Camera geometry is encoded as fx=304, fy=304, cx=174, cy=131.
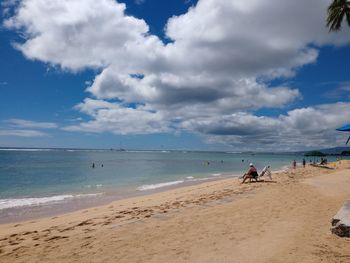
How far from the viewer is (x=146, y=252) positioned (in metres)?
6.43

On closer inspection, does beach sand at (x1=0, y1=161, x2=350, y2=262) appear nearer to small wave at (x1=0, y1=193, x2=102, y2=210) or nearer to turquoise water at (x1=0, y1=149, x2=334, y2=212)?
small wave at (x1=0, y1=193, x2=102, y2=210)

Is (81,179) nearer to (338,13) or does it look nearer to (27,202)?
(27,202)

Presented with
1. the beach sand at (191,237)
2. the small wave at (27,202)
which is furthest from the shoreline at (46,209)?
the beach sand at (191,237)

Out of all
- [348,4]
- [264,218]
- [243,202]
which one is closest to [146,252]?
[264,218]

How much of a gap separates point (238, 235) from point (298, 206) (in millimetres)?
4491

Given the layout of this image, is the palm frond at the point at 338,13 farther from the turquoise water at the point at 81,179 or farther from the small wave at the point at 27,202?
the small wave at the point at 27,202

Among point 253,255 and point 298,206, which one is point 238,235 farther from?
point 298,206

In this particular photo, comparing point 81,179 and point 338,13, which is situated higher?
point 338,13

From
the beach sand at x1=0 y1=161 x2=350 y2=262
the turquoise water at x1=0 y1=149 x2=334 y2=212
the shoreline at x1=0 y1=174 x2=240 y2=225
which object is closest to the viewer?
the beach sand at x1=0 y1=161 x2=350 y2=262

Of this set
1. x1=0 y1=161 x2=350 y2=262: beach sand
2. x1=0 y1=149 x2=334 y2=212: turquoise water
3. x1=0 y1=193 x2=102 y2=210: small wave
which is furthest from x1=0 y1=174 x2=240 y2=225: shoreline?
x1=0 y1=161 x2=350 y2=262: beach sand

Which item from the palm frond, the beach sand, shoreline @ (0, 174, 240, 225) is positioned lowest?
shoreline @ (0, 174, 240, 225)

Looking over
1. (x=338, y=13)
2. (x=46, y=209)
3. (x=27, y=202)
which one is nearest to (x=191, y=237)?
(x=46, y=209)

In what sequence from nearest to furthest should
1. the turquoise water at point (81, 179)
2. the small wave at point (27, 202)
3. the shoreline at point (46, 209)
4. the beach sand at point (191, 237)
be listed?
the beach sand at point (191, 237)
the shoreline at point (46, 209)
the small wave at point (27, 202)
the turquoise water at point (81, 179)

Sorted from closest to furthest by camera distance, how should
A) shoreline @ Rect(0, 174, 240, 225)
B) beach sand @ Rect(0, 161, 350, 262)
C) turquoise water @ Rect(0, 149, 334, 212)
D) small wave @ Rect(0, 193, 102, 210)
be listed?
1. beach sand @ Rect(0, 161, 350, 262)
2. shoreline @ Rect(0, 174, 240, 225)
3. small wave @ Rect(0, 193, 102, 210)
4. turquoise water @ Rect(0, 149, 334, 212)
